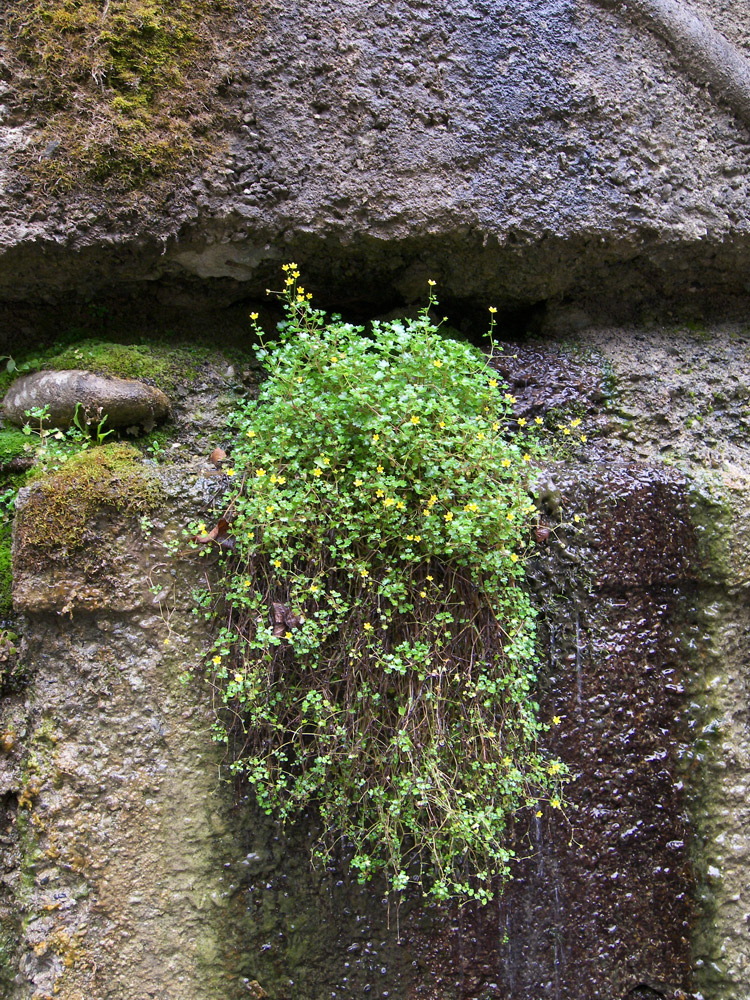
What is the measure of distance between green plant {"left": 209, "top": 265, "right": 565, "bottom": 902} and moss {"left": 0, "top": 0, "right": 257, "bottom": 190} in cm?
90

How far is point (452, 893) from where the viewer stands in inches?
77.7

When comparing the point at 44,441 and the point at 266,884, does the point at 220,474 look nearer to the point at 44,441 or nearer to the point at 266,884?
the point at 44,441

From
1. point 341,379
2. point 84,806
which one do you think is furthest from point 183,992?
point 341,379

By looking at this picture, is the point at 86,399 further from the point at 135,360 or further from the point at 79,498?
the point at 79,498

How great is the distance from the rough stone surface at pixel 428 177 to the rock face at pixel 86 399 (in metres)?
0.38

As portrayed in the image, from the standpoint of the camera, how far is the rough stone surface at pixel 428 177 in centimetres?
228

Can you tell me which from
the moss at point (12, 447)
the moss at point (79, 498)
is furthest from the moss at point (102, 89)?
the moss at point (79, 498)

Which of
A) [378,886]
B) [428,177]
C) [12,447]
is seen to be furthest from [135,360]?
[378,886]

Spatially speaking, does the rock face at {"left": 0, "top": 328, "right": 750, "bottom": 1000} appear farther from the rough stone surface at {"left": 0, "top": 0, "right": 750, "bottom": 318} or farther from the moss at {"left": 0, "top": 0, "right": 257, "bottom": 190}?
the moss at {"left": 0, "top": 0, "right": 257, "bottom": 190}

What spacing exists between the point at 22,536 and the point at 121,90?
1.45 meters

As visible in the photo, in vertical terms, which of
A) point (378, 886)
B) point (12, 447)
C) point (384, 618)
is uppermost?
point (12, 447)

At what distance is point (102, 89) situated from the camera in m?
2.21

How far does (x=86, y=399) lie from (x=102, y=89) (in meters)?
0.99

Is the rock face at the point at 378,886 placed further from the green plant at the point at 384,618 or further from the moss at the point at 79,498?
the green plant at the point at 384,618
